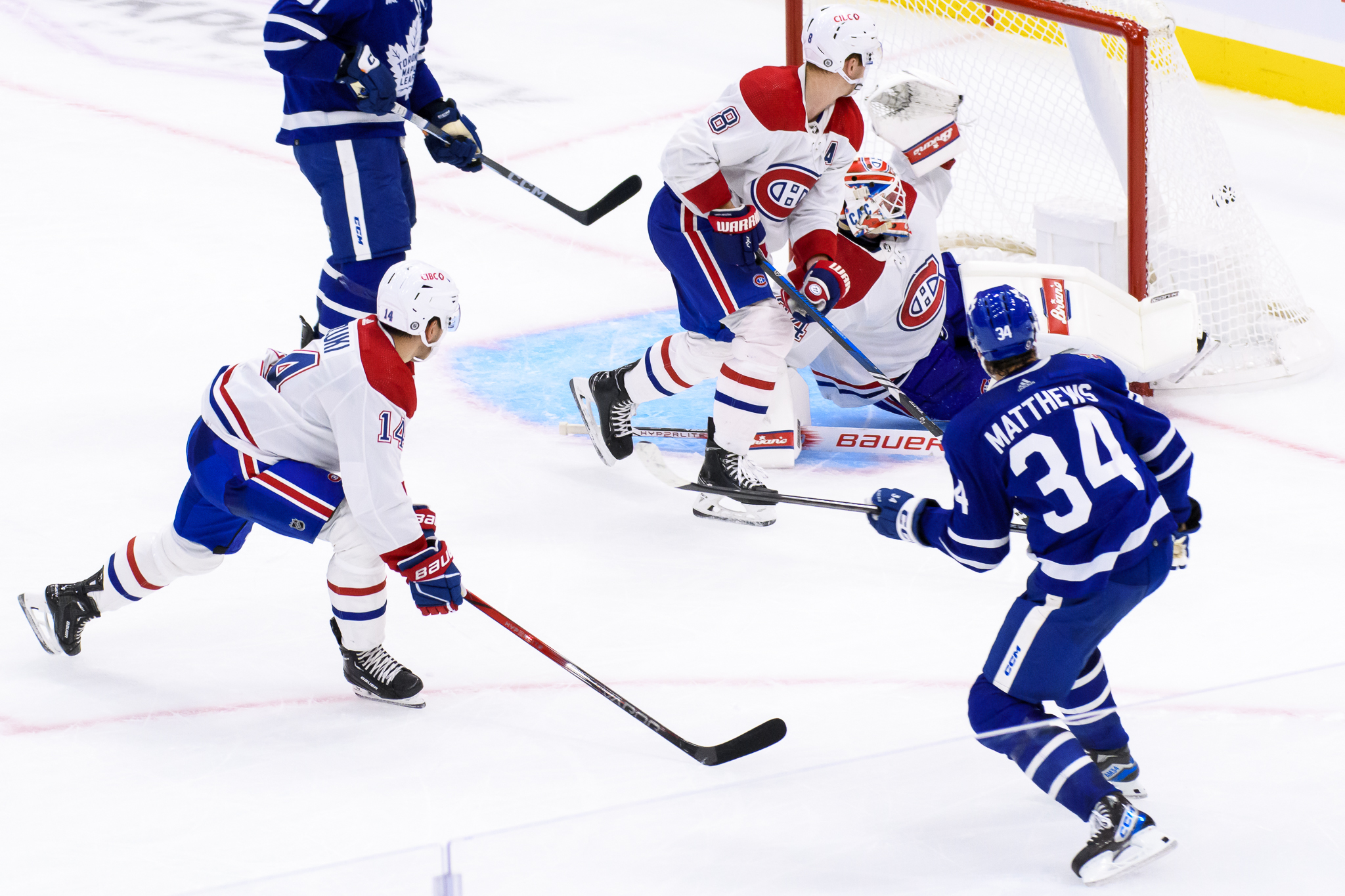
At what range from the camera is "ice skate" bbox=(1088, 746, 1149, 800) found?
2.14m

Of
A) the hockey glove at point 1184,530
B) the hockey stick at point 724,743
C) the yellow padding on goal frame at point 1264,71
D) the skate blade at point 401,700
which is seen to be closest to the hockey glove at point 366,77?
the skate blade at point 401,700

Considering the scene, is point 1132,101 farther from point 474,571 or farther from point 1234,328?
point 474,571

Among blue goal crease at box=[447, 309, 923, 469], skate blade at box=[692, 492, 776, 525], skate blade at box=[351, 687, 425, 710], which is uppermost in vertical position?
skate blade at box=[351, 687, 425, 710]

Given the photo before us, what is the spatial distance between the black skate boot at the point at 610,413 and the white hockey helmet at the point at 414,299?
1.12 metres

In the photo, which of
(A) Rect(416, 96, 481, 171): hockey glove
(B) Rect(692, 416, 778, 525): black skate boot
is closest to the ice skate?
(B) Rect(692, 416, 778, 525): black skate boot

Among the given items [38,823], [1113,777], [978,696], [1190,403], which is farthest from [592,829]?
[1190,403]

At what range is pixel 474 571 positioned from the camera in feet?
10.3

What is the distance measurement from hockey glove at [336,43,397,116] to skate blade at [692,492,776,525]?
1138 mm

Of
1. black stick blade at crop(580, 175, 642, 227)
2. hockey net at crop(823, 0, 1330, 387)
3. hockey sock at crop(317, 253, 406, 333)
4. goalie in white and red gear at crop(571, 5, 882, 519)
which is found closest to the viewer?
goalie in white and red gear at crop(571, 5, 882, 519)

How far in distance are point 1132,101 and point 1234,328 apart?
0.73 metres

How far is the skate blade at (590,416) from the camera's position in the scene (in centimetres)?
361

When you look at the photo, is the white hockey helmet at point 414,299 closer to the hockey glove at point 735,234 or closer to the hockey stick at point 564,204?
the hockey glove at point 735,234

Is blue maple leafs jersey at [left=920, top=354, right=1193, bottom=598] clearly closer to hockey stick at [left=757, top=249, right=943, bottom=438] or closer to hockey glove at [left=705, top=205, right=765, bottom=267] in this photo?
hockey stick at [left=757, top=249, right=943, bottom=438]

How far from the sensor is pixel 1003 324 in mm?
2078
